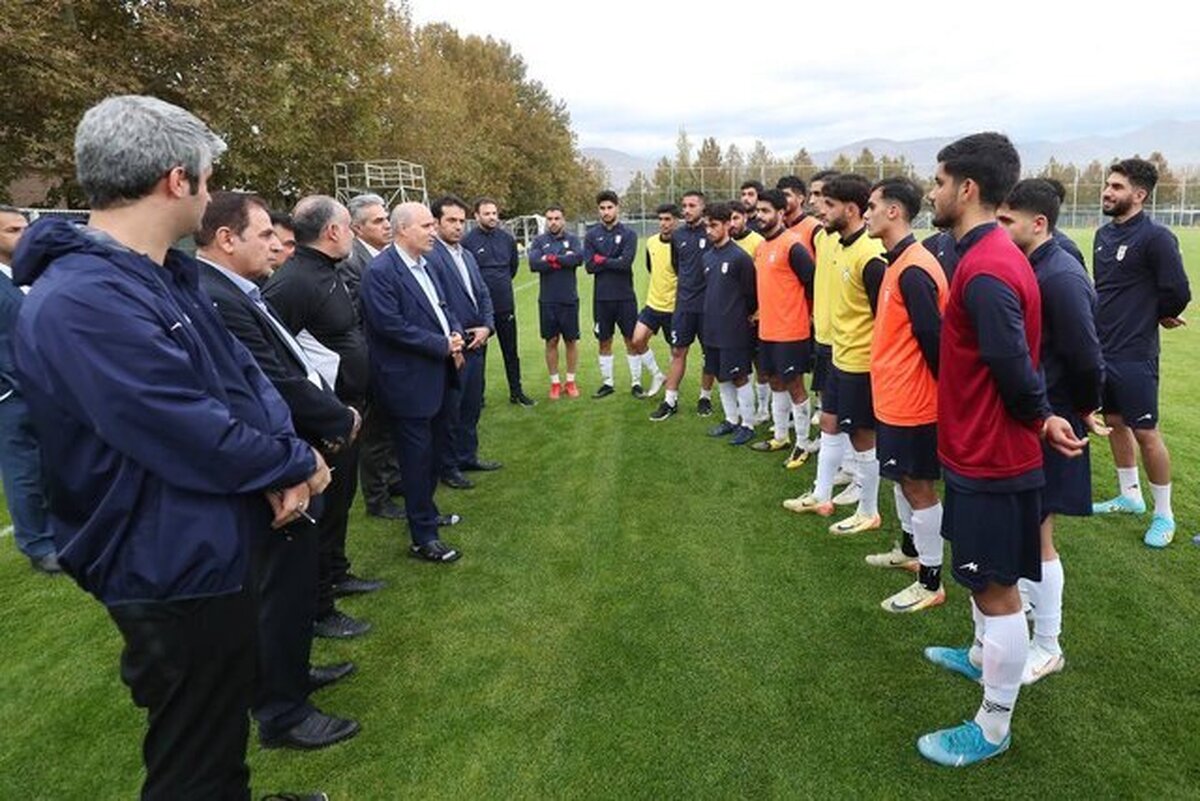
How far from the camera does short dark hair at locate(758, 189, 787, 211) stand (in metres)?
5.77

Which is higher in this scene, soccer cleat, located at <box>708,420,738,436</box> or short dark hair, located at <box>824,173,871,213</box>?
short dark hair, located at <box>824,173,871,213</box>

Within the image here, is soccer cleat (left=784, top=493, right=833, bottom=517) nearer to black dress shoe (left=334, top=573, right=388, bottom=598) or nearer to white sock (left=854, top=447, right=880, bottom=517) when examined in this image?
white sock (left=854, top=447, right=880, bottom=517)

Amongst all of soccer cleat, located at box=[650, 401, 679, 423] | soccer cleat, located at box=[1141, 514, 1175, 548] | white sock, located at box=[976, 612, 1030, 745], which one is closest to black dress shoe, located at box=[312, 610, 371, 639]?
white sock, located at box=[976, 612, 1030, 745]

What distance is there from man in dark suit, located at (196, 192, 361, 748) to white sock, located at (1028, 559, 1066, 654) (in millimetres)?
A: 2947

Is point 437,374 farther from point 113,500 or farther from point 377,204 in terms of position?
point 113,500

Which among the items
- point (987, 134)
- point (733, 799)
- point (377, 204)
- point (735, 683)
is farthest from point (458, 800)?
point (377, 204)

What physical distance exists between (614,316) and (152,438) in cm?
717

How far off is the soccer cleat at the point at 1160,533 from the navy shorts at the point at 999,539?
8.16 feet

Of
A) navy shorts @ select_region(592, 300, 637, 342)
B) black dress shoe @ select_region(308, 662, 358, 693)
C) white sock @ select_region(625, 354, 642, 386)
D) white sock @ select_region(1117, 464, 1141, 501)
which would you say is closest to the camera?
black dress shoe @ select_region(308, 662, 358, 693)

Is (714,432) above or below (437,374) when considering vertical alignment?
below

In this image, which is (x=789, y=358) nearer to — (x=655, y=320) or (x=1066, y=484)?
(x=655, y=320)

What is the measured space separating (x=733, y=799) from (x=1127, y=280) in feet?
13.0

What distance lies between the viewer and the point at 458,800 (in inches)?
102

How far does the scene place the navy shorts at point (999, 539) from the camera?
98.5 inches
